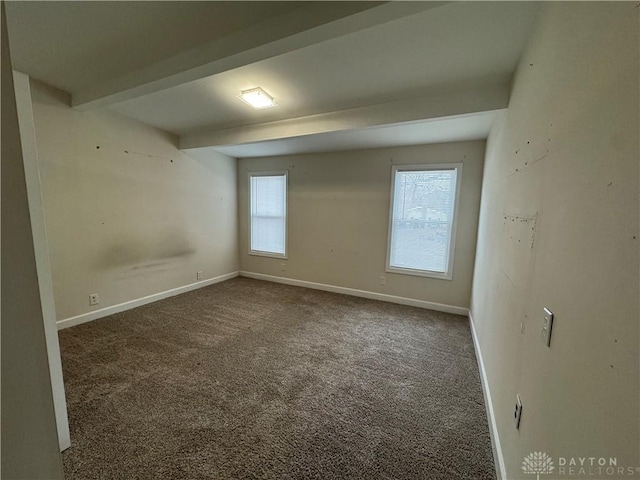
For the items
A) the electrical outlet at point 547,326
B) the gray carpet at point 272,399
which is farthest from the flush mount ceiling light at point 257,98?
the electrical outlet at point 547,326

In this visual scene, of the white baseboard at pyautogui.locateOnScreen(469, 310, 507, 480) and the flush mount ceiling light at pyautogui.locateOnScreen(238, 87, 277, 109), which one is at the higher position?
the flush mount ceiling light at pyautogui.locateOnScreen(238, 87, 277, 109)

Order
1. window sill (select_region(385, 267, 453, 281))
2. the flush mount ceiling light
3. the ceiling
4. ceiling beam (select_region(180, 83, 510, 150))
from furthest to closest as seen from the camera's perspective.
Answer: window sill (select_region(385, 267, 453, 281)) → the flush mount ceiling light → ceiling beam (select_region(180, 83, 510, 150)) → the ceiling

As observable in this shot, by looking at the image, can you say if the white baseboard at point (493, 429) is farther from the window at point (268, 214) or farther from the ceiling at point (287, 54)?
the window at point (268, 214)

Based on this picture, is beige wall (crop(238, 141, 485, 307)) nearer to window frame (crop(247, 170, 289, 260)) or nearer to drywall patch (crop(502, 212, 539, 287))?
window frame (crop(247, 170, 289, 260))

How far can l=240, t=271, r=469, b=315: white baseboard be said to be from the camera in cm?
356

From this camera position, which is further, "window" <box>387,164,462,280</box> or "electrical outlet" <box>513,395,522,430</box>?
"window" <box>387,164,462,280</box>

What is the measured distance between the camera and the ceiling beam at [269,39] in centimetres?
131

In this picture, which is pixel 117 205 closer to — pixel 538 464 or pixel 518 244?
pixel 518 244

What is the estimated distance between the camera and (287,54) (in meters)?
1.90

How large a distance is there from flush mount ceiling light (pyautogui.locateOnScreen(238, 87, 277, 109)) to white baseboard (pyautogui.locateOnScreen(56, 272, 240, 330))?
2.93 metres

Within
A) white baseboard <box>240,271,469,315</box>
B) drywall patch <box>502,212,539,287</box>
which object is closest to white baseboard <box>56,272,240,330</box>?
white baseboard <box>240,271,469,315</box>

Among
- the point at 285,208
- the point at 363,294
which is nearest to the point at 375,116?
the point at 285,208

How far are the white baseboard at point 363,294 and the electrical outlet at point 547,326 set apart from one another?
2789mm

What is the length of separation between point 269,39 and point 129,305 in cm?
363
